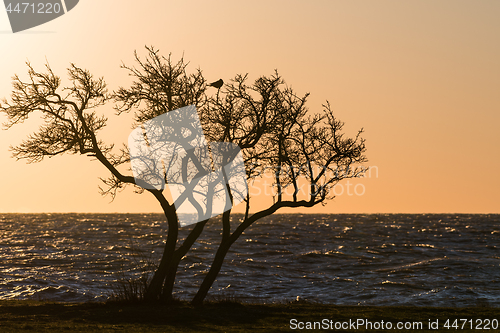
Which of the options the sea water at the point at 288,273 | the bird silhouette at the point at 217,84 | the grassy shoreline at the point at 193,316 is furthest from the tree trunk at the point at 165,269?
the bird silhouette at the point at 217,84

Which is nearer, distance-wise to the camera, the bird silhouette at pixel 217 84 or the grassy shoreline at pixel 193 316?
the grassy shoreline at pixel 193 316

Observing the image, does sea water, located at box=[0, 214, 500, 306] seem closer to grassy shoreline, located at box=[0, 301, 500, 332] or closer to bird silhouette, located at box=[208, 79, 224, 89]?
grassy shoreline, located at box=[0, 301, 500, 332]

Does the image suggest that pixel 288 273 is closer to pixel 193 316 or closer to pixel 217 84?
pixel 193 316

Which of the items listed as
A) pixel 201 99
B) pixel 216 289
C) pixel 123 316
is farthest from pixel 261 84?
pixel 216 289

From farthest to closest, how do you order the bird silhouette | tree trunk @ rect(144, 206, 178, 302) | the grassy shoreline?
tree trunk @ rect(144, 206, 178, 302) < the bird silhouette < the grassy shoreline

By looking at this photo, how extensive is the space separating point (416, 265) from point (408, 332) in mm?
36741

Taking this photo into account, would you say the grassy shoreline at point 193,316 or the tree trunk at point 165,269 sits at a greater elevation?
the tree trunk at point 165,269

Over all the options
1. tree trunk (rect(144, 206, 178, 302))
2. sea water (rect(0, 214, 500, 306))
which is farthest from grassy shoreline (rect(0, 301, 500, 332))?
sea water (rect(0, 214, 500, 306))

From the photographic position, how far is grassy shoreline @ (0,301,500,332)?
53.9 ft

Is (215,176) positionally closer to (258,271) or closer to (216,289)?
(216,289)

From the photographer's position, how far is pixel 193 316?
1891cm

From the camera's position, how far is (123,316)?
1858cm

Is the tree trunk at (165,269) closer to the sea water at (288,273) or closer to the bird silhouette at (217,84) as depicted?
the sea water at (288,273)

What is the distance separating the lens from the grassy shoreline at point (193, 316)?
16.4 metres
